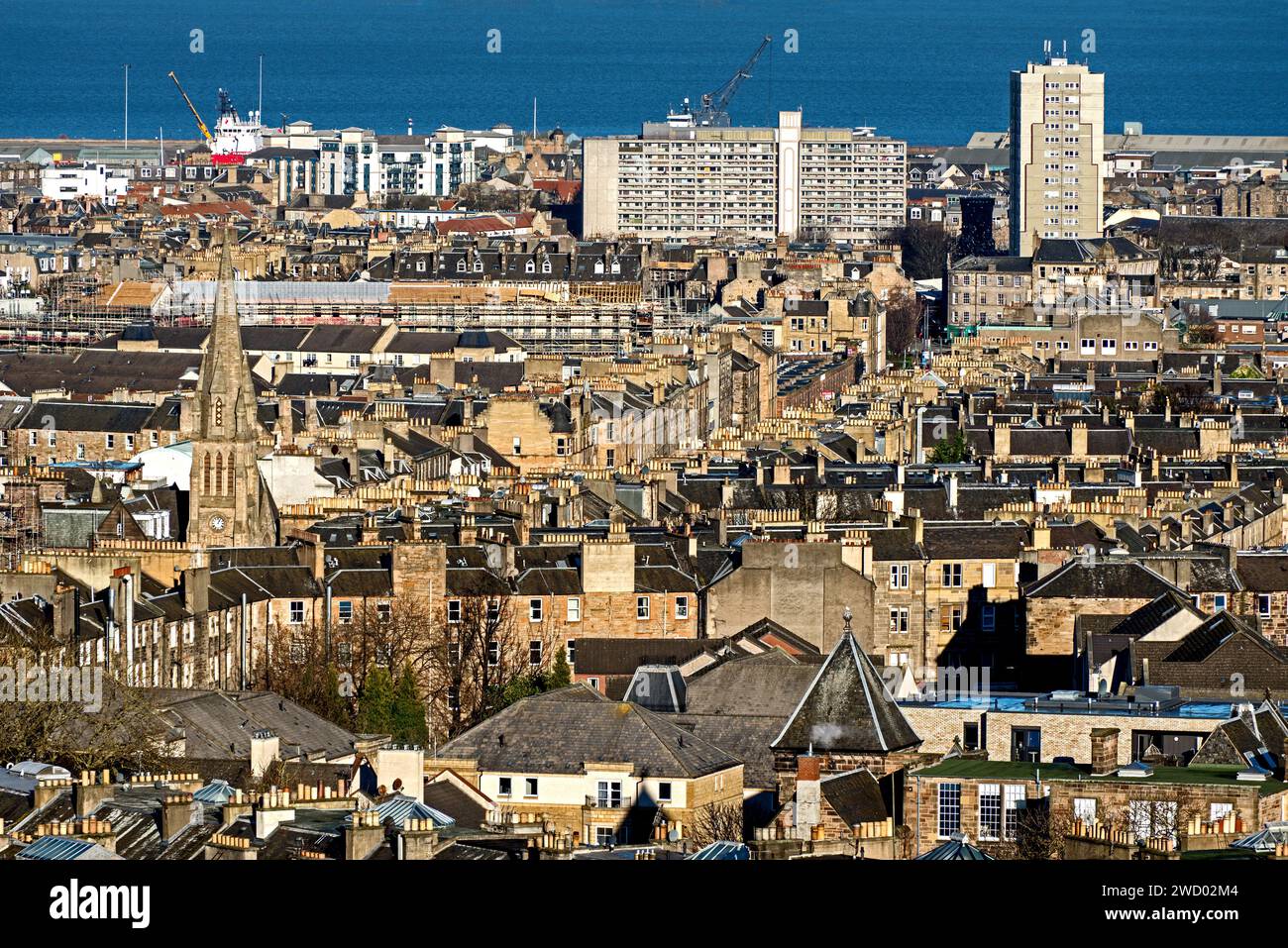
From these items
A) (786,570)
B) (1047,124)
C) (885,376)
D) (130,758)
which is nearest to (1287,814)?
(130,758)

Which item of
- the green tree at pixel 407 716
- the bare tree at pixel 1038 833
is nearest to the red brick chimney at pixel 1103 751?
the bare tree at pixel 1038 833

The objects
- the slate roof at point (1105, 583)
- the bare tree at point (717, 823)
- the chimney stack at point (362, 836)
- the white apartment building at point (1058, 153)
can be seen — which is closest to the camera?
the chimney stack at point (362, 836)

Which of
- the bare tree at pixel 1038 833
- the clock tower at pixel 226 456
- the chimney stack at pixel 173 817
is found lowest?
the bare tree at pixel 1038 833

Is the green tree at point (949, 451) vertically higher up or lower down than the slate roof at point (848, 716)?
higher up

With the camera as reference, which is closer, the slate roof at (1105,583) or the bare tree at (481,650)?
the slate roof at (1105,583)

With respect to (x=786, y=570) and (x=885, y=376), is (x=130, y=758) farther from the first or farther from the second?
(x=885, y=376)

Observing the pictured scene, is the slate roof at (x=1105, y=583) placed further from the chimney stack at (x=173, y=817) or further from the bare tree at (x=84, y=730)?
the chimney stack at (x=173, y=817)

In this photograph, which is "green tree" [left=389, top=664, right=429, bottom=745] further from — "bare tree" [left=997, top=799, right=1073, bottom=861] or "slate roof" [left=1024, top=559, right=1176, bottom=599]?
"bare tree" [left=997, top=799, right=1073, bottom=861]
